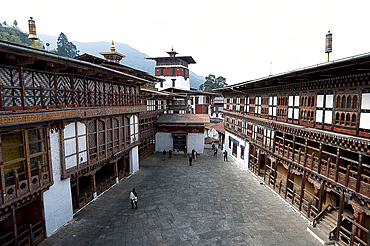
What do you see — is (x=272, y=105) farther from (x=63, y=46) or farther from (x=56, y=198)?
(x=63, y=46)

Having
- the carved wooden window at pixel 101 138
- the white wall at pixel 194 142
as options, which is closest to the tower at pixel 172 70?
the white wall at pixel 194 142

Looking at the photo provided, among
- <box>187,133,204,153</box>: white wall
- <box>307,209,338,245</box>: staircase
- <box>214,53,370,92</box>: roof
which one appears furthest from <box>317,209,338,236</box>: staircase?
<box>187,133,204,153</box>: white wall

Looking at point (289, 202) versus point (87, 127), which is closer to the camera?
point (87, 127)

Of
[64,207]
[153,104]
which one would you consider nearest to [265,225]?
[64,207]

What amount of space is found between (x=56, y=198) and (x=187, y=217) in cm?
812

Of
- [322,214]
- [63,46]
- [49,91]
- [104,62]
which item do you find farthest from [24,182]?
[63,46]

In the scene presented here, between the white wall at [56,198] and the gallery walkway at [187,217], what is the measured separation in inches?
22.3

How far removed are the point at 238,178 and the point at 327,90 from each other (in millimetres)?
12553

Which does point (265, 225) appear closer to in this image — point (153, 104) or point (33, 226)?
point (33, 226)

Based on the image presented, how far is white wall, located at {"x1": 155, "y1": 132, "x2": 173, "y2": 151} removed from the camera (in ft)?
108

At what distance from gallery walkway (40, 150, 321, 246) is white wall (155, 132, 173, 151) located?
37.1 feet

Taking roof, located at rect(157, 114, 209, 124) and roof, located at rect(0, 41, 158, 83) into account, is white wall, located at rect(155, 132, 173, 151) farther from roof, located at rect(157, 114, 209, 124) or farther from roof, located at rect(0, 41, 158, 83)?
roof, located at rect(0, 41, 158, 83)

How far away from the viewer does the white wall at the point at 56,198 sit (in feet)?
38.5

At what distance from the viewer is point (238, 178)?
22.2 metres
